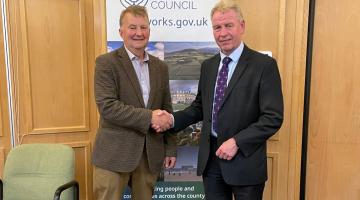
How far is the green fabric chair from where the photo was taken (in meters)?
2.12

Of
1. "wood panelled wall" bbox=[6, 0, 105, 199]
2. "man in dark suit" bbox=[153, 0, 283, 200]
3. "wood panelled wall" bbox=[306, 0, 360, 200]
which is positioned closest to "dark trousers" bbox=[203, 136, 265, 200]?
"man in dark suit" bbox=[153, 0, 283, 200]

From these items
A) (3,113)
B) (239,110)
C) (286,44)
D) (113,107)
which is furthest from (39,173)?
(286,44)

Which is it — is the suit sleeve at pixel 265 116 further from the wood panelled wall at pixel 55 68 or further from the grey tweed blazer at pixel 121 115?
the wood panelled wall at pixel 55 68

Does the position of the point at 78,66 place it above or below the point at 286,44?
below

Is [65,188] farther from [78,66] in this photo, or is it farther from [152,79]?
[78,66]

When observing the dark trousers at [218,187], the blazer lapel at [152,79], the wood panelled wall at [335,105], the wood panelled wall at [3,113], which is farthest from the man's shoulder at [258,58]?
the wood panelled wall at [3,113]

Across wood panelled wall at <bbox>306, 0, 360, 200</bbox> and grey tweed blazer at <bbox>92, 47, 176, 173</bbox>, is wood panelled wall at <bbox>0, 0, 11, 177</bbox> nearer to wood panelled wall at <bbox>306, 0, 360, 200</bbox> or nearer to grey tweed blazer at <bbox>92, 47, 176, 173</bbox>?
grey tweed blazer at <bbox>92, 47, 176, 173</bbox>

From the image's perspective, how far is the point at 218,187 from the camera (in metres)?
1.82

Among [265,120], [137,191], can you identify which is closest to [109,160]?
[137,191]

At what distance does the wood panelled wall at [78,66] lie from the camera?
2389 millimetres

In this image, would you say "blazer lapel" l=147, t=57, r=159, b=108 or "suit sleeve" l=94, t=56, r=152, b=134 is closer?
"suit sleeve" l=94, t=56, r=152, b=134

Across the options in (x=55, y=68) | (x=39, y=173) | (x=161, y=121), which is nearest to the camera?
(x=161, y=121)

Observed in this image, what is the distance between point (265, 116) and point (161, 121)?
607 millimetres

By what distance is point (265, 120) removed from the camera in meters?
1.62
